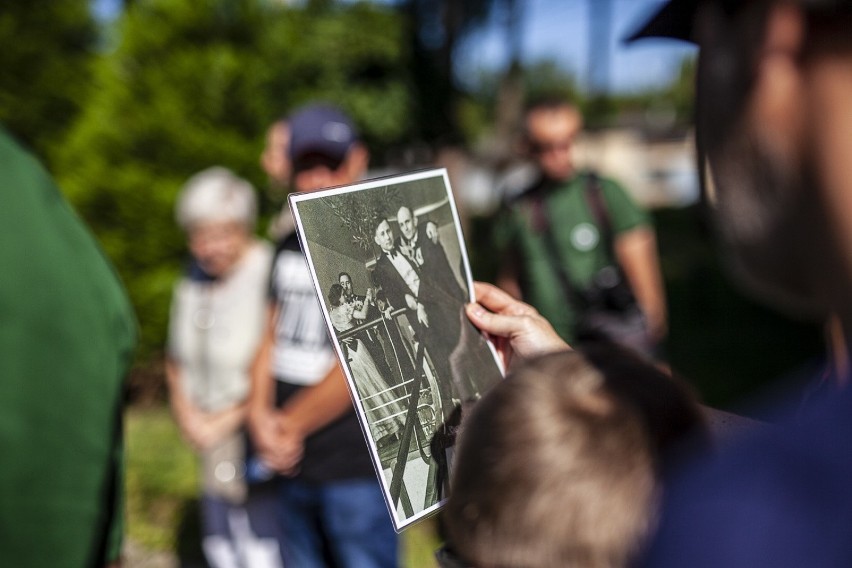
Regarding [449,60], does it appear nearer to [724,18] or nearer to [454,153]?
[454,153]

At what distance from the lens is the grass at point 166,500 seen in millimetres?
4031

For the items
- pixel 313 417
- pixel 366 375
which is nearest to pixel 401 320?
pixel 366 375

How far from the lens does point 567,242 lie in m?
3.45

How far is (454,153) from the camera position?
1166 centimetres

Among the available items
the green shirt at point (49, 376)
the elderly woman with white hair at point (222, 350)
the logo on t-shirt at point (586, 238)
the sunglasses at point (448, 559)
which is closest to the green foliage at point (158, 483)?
the elderly woman with white hair at point (222, 350)

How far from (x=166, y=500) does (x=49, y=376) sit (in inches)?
154

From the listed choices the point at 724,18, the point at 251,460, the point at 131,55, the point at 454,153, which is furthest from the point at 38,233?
the point at 454,153

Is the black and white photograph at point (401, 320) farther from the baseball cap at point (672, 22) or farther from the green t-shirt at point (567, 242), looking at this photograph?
the green t-shirt at point (567, 242)

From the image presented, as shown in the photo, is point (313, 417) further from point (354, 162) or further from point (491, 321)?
point (491, 321)

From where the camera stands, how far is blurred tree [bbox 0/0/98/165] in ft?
22.8

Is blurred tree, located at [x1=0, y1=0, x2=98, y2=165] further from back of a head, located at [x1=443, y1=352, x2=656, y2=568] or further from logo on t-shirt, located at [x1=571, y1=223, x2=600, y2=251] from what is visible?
back of a head, located at [x1=443, y1=352, x2=656, y2=568]

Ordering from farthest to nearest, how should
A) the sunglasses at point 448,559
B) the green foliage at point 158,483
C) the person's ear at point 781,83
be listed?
the green foliage at point 158,483 < the sunglasses at point 448,559 < the person's ear at point 781,83

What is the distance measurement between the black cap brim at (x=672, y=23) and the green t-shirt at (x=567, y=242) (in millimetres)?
2327

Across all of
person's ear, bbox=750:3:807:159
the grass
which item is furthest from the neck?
the grass
